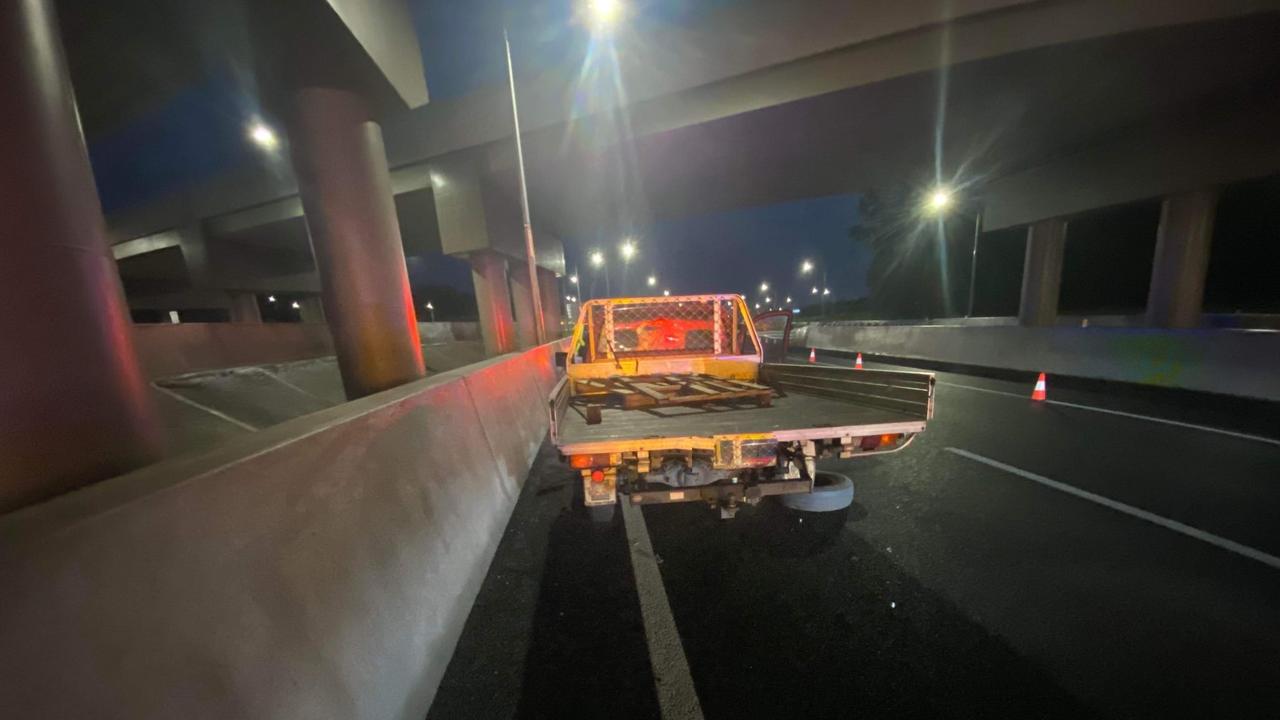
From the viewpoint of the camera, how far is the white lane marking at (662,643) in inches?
82.9

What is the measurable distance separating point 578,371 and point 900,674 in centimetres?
430

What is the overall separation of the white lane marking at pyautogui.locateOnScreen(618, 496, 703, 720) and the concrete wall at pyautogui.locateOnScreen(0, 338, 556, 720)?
124cm

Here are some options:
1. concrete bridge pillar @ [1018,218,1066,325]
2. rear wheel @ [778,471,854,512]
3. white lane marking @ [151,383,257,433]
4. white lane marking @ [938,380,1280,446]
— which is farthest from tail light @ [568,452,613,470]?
concrete bridge pillar @ [1018,218,1066,325]

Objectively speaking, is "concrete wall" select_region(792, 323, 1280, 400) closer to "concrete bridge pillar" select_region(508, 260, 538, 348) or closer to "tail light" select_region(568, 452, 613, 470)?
"tail light" select_region(568, 452, 613, 470)

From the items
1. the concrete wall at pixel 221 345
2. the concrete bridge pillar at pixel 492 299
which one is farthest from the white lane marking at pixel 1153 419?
the concrete bridge pillar at pixel 492 299

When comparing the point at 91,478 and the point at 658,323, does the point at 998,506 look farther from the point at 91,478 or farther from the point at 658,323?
the point at 91,478

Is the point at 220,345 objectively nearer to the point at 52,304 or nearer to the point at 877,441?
the point at 52,304

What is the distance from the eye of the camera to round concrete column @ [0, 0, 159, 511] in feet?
6.31

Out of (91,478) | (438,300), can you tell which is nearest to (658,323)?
(91,478)

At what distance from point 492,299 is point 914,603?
608 inches

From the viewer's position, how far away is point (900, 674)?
7.27 ft

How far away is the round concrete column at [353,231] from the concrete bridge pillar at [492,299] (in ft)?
25.0

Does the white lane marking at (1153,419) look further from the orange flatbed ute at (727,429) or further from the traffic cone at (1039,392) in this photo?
the orange flatbed ute at (727,429)

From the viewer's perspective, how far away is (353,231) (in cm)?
666
